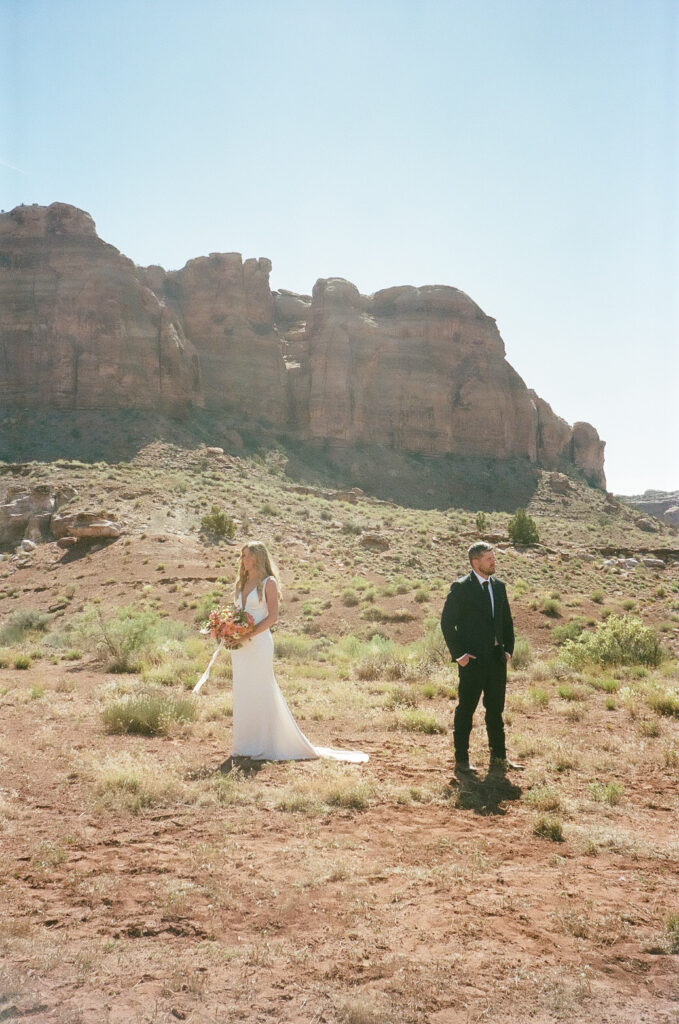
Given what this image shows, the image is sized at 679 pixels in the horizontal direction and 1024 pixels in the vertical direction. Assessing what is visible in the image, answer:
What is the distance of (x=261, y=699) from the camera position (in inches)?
294

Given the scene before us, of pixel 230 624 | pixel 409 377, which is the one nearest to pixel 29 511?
pixel 230 624

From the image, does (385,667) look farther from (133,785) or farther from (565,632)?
(133,785)

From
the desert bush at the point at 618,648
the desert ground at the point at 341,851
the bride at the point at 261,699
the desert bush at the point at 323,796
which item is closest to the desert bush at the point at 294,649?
the desert ground at the point at 341,851

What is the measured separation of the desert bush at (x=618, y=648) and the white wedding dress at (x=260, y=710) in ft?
27.5

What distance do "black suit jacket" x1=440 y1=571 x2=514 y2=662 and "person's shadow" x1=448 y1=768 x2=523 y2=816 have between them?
3.90ft

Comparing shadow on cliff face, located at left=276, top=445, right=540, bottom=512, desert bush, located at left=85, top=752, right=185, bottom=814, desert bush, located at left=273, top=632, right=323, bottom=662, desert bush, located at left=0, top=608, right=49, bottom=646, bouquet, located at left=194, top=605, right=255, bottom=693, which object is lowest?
desert bush, located at left=0, top=608, right=49, bottom=646

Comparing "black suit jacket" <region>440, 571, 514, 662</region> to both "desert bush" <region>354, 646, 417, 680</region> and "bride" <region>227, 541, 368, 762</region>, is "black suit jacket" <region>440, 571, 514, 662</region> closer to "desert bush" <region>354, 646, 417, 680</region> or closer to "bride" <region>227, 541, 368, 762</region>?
"bride" <region>227, 541, 368, 762</region>

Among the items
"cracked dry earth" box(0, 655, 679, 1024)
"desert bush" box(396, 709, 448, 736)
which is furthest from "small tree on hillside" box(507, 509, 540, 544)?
"cracked dry earth" box(0, 655, 679, 1024)

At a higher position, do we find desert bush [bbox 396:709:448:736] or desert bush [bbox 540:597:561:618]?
desert bush [bbox 540:597:561:618]

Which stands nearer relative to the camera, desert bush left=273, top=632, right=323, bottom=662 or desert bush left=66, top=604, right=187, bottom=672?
desert bush left=66, top=604, right=187, bottom=672

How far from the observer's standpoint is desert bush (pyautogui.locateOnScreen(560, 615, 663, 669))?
47.0 feet

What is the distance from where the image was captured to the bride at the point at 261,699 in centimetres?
742

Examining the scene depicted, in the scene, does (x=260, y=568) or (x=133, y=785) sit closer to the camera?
(x=133, y=785)

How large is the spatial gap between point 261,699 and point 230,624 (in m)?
0.91
